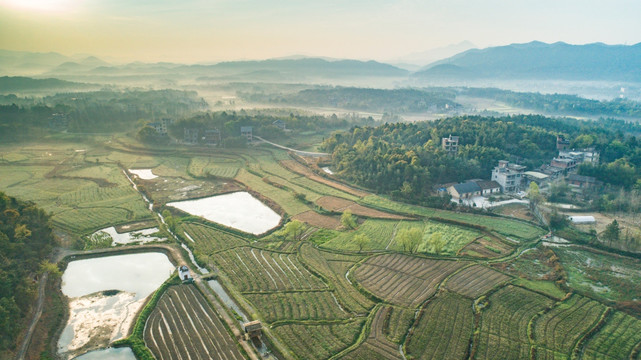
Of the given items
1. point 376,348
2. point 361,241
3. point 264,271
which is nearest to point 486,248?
point 361,241

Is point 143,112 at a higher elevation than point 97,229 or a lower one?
higher

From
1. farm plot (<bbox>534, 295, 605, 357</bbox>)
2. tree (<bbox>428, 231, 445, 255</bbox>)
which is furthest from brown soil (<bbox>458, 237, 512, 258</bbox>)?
farm plot (<bbox>534, 295, 605, 357</bbox>)

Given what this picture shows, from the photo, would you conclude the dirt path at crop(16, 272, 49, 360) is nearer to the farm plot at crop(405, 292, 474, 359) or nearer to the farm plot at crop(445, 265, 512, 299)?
the farm plot at crop(405, 292, 474, 359)

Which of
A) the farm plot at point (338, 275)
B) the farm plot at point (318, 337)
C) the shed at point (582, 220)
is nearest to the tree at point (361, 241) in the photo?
the farm plot at point (338, 275)

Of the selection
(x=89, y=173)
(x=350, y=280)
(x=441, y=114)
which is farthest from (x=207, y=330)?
(x=441, y=114)

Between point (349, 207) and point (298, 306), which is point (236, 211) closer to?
point (349, 207)

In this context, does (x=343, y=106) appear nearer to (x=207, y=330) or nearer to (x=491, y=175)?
(x=491, y=175)
